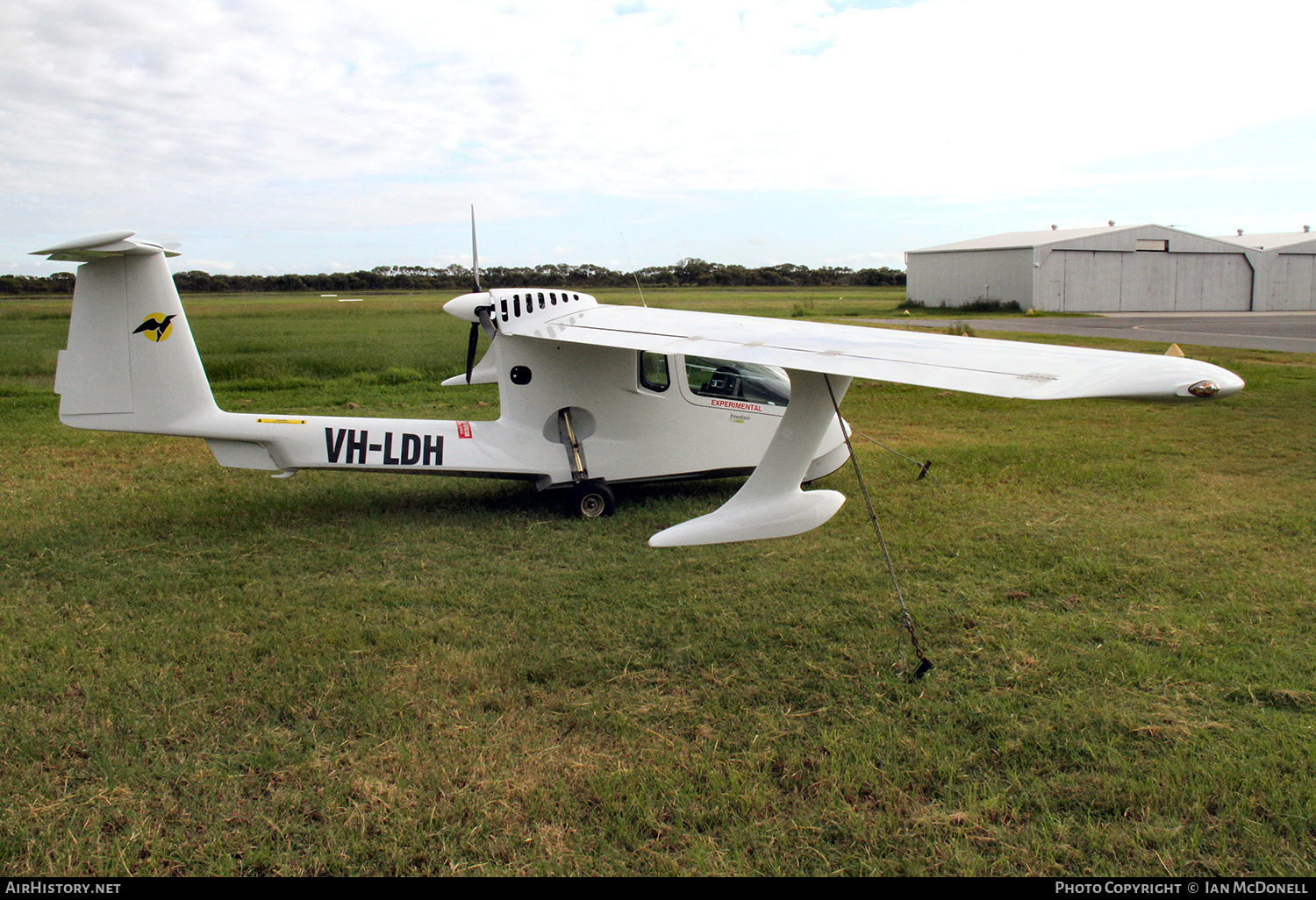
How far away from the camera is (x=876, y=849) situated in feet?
11.2

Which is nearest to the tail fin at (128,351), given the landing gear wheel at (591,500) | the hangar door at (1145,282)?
the landing gear wheel at (591,500)

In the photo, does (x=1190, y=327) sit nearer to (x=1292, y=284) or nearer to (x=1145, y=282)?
(x=1145, y=282)

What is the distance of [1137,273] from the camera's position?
140 feet

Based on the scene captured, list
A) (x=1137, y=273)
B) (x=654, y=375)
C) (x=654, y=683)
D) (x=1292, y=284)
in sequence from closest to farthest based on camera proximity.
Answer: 1. (x=654, y=683)
2. (x=654, y=375)
3. (x=1137, y=273)
4. (x=1292, y=284)

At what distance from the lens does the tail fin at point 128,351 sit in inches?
289

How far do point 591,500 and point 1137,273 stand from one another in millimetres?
43422

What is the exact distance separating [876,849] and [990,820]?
1.85 ft

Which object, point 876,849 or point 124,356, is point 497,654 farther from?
point 124,356

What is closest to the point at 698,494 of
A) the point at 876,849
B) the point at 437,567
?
the point at 437,567

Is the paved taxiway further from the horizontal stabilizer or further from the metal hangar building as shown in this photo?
the horizontal stabilizer

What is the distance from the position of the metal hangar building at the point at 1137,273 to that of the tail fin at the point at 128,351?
4074 centimetres

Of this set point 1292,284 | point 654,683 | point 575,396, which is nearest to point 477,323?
point 575,396

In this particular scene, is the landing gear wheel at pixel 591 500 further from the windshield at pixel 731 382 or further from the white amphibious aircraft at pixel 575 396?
the windshield at pixel 731 382

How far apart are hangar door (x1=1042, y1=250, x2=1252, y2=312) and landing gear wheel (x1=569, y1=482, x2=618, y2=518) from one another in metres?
38.8
